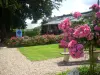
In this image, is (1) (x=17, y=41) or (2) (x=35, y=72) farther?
(1) (x=17, y=41)

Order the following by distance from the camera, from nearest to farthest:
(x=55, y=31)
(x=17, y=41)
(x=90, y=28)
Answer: (x=90, y=28)
(x=17, y=41)
(x=55, y=31)

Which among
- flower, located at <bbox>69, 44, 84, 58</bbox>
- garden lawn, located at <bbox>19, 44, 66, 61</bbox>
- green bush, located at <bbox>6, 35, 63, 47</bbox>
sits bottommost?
garden lawn, located at <bbox>19, 44, 66, 61</bbox>

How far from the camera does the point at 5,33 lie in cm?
3102

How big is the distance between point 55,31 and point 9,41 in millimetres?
18022

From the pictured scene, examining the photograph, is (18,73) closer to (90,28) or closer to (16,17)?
(90,28)

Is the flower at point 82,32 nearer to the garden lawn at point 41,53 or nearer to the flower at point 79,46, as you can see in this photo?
the flower at point 79,46

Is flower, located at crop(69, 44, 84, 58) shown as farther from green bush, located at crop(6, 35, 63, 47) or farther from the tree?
the tree

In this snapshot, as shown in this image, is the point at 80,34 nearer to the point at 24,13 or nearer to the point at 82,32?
the point at 82,32

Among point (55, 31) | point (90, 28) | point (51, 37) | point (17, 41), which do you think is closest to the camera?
point (90, 28)

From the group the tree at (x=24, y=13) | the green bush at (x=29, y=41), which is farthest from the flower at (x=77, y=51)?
the tree at (x=24, y=13)

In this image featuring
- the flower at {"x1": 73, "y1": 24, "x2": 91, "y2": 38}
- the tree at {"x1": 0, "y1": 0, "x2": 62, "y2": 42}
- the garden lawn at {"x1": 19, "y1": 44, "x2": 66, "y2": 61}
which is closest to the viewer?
the flower at {"x1": 73, "y1": 24, "x2": 91, "y2": 38}

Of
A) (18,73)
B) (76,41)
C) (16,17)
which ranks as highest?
(16,17)

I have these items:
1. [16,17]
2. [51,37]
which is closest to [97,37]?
[51,37]

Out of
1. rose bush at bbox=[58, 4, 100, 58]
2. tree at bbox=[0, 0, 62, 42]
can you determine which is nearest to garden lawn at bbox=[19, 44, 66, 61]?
rose bush at bbox=[58, 4, 100, 58]
